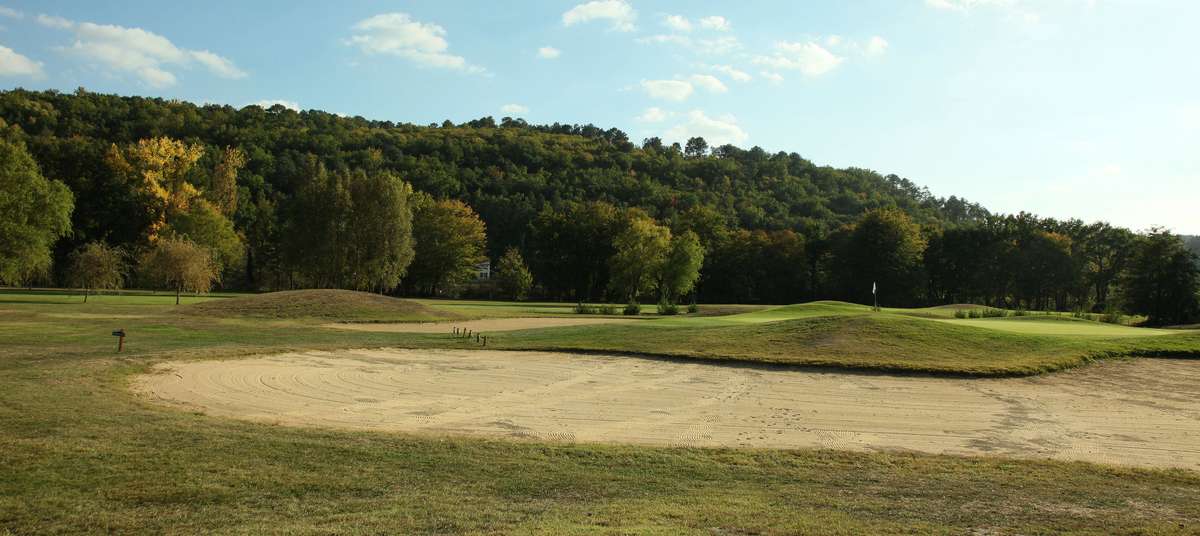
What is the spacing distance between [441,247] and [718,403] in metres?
78.2

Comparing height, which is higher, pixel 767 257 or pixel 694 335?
pixel 767 257

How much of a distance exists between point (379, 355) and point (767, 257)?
7652cm

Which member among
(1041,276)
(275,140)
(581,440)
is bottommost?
(581,440)

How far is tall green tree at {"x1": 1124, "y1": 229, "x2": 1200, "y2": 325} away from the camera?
2277 inches

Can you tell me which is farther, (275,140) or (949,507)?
(275,140)

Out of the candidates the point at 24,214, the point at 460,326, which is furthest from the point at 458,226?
the point at 460,326

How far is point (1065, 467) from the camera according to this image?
11.7 metres

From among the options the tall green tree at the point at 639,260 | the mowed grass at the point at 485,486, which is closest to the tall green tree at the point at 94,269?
the tall green tree at the point at 639,260

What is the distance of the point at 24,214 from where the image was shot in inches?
2098

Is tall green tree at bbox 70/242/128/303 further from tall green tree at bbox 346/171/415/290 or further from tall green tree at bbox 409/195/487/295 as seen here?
tall green tree at bbox 409/195/487/295

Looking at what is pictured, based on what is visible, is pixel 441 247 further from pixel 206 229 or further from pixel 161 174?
pixel 161 174

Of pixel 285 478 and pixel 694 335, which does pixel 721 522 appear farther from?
pixel 694 335

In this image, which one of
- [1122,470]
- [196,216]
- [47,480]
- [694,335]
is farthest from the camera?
[196,216]

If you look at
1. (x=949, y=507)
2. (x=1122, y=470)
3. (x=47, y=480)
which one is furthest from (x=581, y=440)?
(x=1122, y=470)
